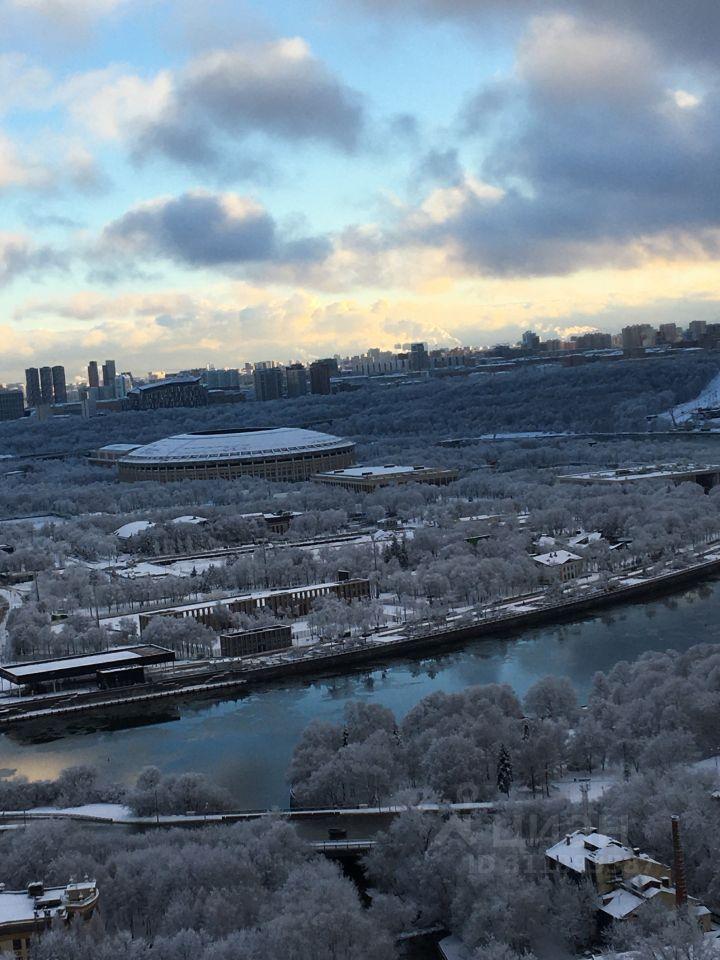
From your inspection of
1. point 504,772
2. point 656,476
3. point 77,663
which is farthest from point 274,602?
point 656,476

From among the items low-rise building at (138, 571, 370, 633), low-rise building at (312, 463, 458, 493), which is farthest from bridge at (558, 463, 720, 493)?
low-rise building at (138, 571, 370, 633)

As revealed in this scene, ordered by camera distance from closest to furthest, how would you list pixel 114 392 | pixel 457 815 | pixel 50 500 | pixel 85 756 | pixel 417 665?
pixel 457 815, pixel 85 756, pixel 417 665, pixel 50 500, pixel 114 392

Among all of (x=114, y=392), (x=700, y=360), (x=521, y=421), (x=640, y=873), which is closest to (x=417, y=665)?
(x=640, y=873)

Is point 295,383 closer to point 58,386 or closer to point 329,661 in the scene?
point 58,386

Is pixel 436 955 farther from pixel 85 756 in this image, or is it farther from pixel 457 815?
pixel 85 756

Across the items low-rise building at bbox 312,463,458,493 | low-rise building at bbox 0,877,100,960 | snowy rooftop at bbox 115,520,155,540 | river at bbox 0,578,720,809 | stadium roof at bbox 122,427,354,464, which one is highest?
stadium roof at bbox 122,427,354,464

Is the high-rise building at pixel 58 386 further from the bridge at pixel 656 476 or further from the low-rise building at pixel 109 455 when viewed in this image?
the bridge at pixel 656 476

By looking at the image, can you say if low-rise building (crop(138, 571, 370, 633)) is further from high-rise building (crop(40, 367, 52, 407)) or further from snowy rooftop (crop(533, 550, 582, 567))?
high-rise building (crop(40, 367, 52, 407))
